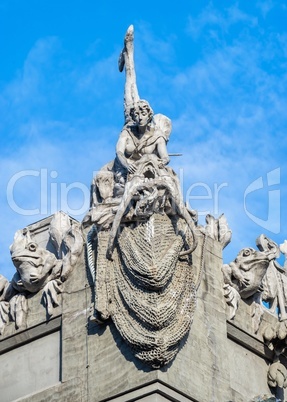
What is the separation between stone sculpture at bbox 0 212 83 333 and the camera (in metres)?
40.0

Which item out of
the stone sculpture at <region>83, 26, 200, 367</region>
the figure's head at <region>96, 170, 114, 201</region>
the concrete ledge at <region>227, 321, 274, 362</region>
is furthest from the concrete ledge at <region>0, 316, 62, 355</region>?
the concrete ledge at <region>227, 321, 274, 362</region>

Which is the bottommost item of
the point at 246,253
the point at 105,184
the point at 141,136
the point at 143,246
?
the point at 143,246

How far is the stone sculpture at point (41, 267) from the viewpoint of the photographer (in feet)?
131

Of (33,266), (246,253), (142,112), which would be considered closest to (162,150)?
(142,112)

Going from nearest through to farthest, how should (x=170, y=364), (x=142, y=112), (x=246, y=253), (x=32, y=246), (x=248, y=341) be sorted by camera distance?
(x=170, y=364)
(x=142, y=112)
(x=32, y=246)
(x=248, y=341)
(x=246, y=253)

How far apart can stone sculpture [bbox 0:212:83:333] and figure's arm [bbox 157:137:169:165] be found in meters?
2.60

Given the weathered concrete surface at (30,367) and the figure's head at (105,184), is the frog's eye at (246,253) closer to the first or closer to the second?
the figure's head at (105,184)

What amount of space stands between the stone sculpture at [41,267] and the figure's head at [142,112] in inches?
115

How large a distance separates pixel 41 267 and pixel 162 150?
13.2 ft

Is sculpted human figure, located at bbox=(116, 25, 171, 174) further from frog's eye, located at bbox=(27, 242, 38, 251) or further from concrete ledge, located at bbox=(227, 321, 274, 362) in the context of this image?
concrete ledge, located at bbox=(227, 321, 274, 362)

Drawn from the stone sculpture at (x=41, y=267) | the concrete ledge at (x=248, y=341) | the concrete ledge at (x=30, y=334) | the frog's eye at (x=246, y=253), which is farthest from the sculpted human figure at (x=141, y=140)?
the concrete ledge at (x=248, y=341)

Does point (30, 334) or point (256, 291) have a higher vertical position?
point (256, 291)

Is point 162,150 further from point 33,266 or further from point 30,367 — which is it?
point 30,367

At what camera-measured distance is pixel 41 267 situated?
40.3 meters
